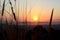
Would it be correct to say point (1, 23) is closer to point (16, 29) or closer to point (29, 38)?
point (16, 29)

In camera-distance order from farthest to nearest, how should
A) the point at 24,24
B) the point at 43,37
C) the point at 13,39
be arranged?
the point at 43,37, the point at 24,24, the point at 13,39

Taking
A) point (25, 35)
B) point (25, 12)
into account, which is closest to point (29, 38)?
point (25, 35)

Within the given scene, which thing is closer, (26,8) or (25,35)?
(25,35)

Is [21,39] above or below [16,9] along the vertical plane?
below

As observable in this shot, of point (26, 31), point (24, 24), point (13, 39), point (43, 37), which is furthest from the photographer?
point (43, 37)

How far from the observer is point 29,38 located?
4.17ft

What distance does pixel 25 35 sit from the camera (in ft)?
4.09

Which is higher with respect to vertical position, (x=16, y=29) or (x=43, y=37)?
(x=16, y=29)

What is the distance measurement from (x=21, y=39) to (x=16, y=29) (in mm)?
95

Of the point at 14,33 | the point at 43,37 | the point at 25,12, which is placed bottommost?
the point at 43,37

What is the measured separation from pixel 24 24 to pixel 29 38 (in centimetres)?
17

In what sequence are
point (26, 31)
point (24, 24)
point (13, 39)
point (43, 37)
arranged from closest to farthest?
point (13, 39)
point (26, 31)
point (24, 24)
point (43, 37)

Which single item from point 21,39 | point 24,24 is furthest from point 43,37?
point 21,39

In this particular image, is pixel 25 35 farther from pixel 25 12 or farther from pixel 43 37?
pixel 43 37
